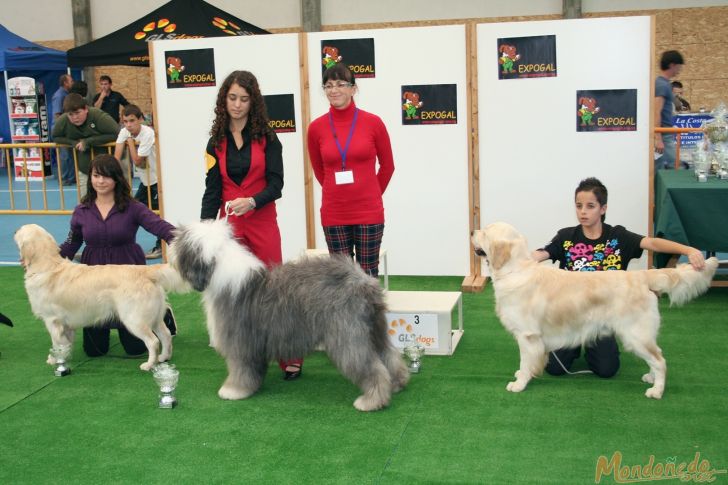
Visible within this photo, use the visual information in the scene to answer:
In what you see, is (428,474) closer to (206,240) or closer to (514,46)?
(206,240)

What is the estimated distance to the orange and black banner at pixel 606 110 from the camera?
19.6 feet

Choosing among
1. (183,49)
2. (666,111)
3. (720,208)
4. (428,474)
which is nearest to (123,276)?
(428,474)

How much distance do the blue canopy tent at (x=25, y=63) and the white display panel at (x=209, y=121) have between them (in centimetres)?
881

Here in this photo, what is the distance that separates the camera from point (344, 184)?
445cm

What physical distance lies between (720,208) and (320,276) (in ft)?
10.3

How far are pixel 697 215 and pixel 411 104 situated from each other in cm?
231

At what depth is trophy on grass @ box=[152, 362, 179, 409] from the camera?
12.7ft

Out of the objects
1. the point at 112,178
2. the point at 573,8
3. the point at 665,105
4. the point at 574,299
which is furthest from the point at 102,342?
the point at 573,8

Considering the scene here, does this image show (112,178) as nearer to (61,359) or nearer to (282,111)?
(61,359)

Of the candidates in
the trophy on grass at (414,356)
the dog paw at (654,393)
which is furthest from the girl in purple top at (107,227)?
the dog paw at (654,393)

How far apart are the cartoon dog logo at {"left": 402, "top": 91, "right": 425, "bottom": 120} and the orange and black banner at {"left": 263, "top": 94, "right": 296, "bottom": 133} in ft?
3.08

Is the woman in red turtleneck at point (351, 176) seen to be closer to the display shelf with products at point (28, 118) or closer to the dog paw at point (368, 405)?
the dog paw at point (368, 405)

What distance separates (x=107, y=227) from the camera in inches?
190

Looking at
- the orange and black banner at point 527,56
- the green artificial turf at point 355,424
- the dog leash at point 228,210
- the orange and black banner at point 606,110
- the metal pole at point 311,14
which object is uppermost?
the metal pole at point 311,14
